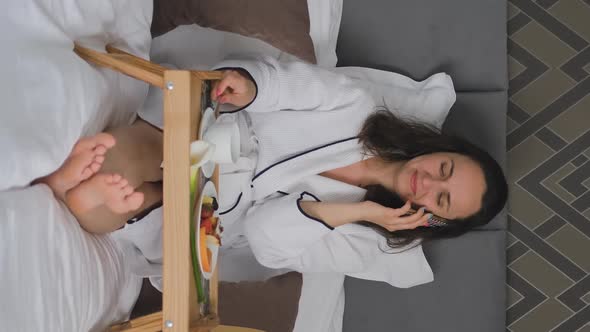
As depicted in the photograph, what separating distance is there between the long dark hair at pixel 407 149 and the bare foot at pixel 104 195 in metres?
0.61

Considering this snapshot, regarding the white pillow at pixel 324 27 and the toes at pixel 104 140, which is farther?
the white pillow at pixel 324 27

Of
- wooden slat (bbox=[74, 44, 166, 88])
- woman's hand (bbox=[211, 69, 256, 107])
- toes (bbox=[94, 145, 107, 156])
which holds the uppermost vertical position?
wooden slat (bbox=[74, 44, 166, 88])

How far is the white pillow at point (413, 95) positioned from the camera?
1447mm

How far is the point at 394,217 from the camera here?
125cm

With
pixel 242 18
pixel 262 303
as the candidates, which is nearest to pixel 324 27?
pixel 242 18

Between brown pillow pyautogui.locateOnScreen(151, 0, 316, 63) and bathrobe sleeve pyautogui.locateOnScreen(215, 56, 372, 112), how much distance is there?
0.23ft

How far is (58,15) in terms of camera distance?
3.08 ft

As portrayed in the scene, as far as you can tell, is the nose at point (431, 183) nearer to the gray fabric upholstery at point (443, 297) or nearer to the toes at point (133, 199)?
the gray fabric upholstery at point (443, 297)

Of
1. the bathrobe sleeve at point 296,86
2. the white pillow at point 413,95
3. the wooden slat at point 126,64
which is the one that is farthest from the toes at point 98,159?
the white pillow at point 413,95

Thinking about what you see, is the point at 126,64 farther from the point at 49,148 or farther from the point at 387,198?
the point at 387,198

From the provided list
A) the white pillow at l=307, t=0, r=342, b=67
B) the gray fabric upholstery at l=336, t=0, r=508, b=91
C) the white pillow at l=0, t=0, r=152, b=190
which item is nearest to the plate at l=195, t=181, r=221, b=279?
the white pillow at l=0, t=0, r=152, b=190

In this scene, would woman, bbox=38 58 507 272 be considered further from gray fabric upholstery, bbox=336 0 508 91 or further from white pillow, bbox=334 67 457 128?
gray fabric upholstery, bbox=336 0 508 91

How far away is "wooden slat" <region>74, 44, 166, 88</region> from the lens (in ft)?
3.02

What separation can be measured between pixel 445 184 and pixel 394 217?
131mm
